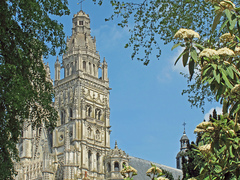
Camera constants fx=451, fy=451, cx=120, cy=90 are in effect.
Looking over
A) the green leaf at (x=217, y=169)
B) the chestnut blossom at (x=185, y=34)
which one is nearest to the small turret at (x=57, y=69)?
the green leaf at (x=217, y=169)

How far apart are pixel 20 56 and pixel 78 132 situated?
5009 centimetres

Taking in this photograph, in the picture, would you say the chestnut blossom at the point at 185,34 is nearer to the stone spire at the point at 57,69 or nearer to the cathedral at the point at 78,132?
the cathedral at the point at 78,132

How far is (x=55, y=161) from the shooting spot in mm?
65375

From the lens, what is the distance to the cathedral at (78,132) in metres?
63.5

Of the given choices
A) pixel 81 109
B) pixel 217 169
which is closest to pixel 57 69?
pixel 81 109

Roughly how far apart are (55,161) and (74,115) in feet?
23.6

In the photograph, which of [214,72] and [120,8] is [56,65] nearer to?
[120,8]

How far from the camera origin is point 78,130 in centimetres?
6525

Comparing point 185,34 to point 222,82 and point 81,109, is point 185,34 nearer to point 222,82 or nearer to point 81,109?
point 222,82

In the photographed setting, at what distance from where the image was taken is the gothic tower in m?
63.9

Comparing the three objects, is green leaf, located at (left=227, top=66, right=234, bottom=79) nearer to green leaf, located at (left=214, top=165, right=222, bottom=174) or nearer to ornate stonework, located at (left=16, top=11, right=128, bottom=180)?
green leaf, located at (left=214, top=165, right=222, bottom=174)

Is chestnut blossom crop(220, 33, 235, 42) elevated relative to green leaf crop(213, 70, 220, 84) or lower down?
elevated

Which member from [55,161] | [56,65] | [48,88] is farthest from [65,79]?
[48,88]

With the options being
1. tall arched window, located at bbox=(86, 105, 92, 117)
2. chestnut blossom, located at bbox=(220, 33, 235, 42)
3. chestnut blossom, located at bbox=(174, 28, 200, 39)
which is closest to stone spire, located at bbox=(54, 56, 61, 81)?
tall arched window, located at bbox=(86, 105, 92, 117)
